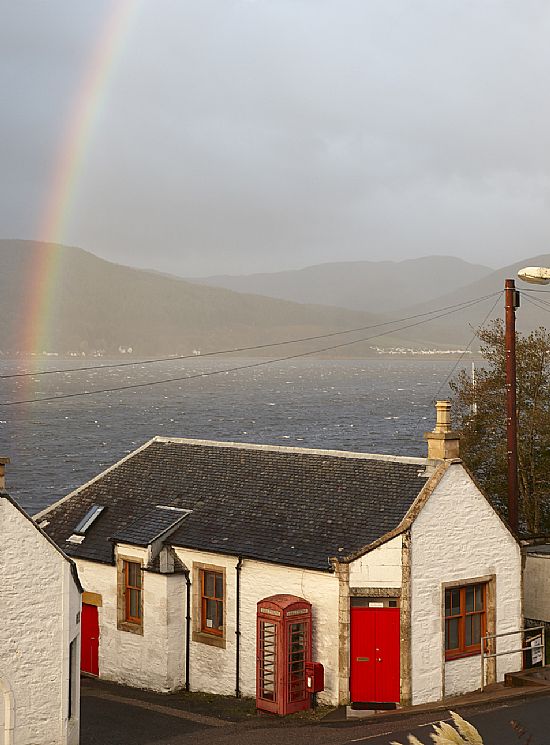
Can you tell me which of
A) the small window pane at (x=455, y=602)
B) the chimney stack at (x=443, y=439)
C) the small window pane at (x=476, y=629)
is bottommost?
the small window pane at (x=476, y=629)

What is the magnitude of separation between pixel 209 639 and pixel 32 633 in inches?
303

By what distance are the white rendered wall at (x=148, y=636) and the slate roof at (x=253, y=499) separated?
3.11 ft

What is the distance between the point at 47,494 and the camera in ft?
279

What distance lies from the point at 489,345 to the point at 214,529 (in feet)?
A: 63.1

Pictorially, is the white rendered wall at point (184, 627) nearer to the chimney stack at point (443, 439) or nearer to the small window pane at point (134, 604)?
the small window pane at point (134, 604)

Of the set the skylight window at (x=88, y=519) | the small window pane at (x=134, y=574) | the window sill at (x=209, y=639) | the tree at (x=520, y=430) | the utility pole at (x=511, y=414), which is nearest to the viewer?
the window sill at (x=209, y=639)

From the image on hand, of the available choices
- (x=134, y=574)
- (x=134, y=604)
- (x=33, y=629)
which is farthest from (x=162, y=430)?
(x=33, y=629)

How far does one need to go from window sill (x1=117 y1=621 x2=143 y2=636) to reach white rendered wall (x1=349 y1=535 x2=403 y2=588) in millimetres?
7307

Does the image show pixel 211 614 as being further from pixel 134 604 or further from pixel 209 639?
pixel 134 604

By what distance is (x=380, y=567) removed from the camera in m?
24.0

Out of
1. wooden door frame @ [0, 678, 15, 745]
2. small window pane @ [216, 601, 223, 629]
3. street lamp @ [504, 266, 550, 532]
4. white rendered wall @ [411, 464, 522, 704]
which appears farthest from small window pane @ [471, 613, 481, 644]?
wooden door frame @ [0, 678, 15, 745]

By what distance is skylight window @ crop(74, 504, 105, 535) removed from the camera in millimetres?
30544

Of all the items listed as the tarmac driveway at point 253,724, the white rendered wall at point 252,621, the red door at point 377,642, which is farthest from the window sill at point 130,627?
the red door at point 377,642

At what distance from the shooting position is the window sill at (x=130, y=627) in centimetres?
2803
